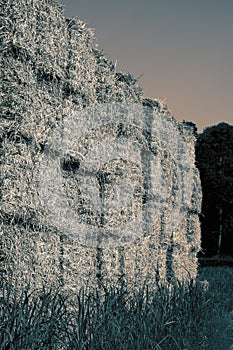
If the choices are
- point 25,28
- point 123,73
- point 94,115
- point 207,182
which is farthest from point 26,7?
point 207,182

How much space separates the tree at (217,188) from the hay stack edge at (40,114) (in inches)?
561

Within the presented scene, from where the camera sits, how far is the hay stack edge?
5.57 m

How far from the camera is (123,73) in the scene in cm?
781

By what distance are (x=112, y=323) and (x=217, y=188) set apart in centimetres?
1702

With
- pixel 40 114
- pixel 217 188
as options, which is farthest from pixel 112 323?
pixel 217 188

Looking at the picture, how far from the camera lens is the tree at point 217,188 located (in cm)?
2150

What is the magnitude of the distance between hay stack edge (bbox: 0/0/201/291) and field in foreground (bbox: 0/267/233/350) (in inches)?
13.9

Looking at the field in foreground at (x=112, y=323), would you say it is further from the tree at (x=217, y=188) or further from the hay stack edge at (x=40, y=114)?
the tree at (x=217, y=188)

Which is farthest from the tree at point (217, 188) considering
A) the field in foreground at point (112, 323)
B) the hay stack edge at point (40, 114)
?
the hay stack edge at point (40, 114)

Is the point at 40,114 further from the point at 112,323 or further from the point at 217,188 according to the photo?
the point at 217,188

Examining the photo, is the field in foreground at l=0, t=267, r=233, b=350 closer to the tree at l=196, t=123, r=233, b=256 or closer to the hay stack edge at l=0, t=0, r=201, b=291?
the hay stack edge at l=0, t=0, r=201, b=291

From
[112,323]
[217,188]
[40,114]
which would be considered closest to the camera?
[112,323]

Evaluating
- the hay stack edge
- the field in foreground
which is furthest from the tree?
the hay stack edge

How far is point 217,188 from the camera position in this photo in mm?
21547
